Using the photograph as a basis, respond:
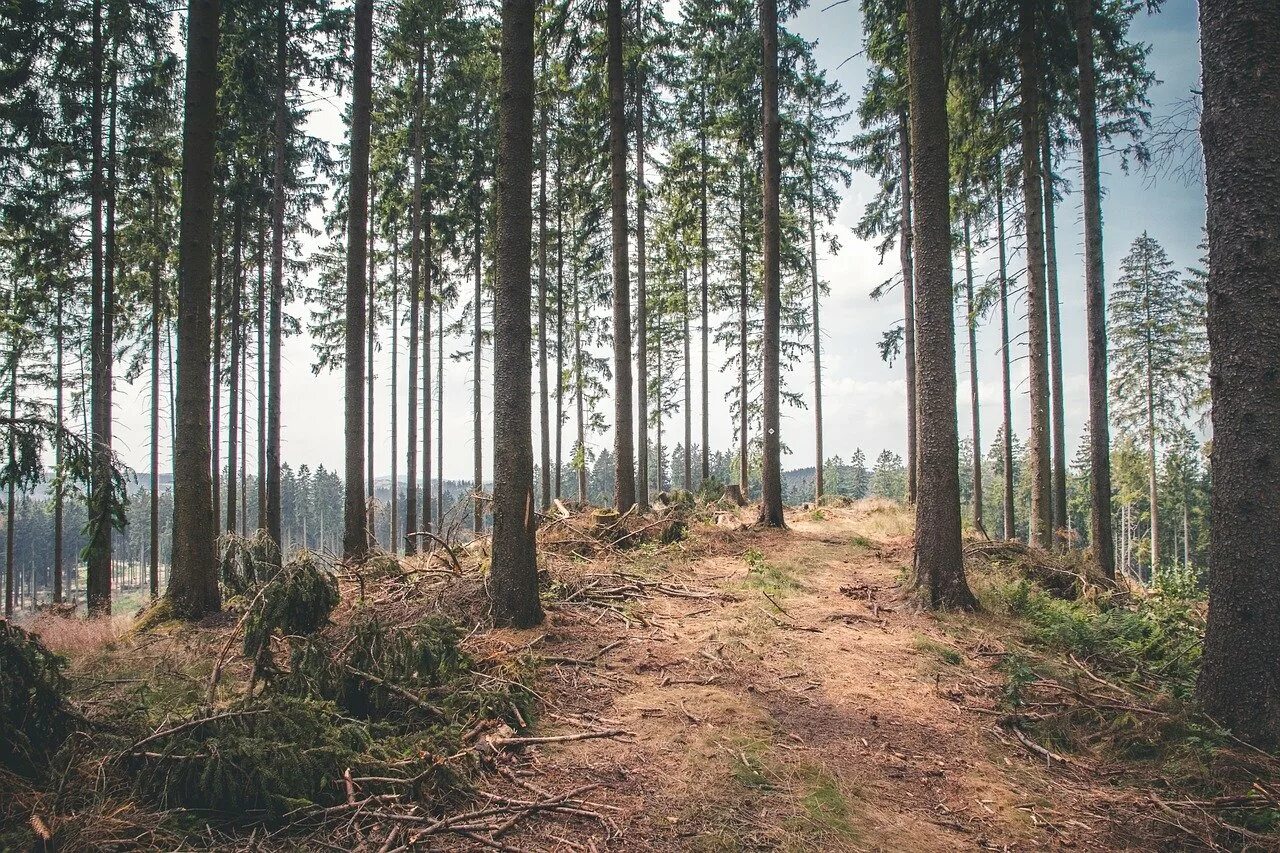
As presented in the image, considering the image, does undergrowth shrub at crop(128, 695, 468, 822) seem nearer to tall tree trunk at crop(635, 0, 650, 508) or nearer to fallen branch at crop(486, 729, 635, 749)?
fallen branch at crop(486, 729, 635, 749)

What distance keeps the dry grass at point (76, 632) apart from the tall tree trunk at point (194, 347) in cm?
85

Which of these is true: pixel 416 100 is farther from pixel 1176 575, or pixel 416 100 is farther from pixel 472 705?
pixel 1176 575

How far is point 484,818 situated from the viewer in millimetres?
2971

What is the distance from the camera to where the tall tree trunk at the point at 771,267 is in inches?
485

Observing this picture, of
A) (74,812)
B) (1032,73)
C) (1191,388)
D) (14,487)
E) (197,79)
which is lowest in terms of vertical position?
(74,812)

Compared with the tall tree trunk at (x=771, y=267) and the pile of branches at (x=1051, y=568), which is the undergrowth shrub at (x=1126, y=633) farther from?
the tall tree trunk at (x=771, y=267)

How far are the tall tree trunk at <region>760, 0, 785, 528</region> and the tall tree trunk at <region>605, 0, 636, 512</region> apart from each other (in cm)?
319

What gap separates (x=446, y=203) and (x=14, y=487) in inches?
611

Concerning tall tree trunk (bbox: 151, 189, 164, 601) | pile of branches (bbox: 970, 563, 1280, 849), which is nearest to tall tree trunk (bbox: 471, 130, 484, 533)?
tall tree trunk (bbox: 151, 189, 164, 601)

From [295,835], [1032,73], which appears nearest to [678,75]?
[1032,73]

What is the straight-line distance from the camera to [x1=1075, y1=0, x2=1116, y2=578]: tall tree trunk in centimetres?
949

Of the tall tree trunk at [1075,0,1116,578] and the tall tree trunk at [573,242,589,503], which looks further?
the tall tree trunk at [573,242,589,503]

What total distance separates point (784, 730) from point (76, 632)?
30.8 ft

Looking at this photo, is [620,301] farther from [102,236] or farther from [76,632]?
[102,236]
